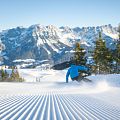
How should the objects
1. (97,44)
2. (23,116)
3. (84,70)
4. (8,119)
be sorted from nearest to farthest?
(8,119) → (23,116) → (84,70) → (97,44)

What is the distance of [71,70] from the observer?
32719mm

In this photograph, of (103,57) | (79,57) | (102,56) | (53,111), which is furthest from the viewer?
(102,56)

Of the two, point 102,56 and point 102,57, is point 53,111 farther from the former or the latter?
point 102,56

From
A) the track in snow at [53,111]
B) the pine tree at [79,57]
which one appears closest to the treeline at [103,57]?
the pine tree at [79,57]

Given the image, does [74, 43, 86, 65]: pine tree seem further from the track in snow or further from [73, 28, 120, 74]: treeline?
the track in snow

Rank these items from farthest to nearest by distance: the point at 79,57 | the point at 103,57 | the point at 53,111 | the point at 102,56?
1. the point at 102,56
2. the point at 103,57
3. the point at 79,57
4. the point at 53,111

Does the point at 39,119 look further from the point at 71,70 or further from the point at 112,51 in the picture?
the point at 112,51

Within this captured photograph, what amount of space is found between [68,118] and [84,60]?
56.3 m

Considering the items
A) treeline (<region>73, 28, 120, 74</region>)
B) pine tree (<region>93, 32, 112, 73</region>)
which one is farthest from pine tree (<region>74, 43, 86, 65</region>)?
pine tree (<region>93, 32, 112, 73</region>)

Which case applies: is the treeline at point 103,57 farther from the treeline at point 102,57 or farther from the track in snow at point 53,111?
the track in snow at point 53,111

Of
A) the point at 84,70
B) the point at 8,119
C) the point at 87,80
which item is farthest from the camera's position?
the point at 84,70

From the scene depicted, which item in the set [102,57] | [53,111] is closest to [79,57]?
[102,57]

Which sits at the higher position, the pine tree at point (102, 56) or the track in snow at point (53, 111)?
the pine tree at point (102, 56)

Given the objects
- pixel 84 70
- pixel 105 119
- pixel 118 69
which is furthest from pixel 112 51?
pixel 105 119
